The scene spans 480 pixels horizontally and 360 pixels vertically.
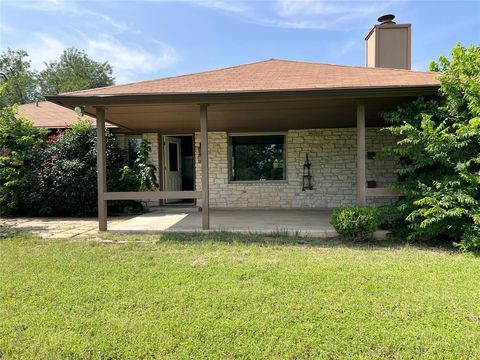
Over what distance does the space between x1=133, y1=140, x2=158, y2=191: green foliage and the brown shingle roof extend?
3.13 m

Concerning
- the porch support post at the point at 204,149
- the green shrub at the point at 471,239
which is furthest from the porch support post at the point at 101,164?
the green shrub at the point at 471,239

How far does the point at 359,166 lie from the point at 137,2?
21.4ft

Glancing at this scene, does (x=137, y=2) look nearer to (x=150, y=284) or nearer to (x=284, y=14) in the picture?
(x=284, y=14)

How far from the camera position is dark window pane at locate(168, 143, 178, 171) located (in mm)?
10461

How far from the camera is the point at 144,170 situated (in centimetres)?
903

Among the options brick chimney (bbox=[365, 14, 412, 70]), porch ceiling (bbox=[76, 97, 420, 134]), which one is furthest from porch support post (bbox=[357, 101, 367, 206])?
brick chimney (bbox=[365, 14, 412, 70])

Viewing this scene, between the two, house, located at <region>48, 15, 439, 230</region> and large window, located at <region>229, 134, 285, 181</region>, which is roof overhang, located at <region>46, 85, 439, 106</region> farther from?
large window, located at <region>229, 134, 285, 181</region>

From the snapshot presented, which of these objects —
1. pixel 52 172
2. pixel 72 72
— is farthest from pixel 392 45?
pixel 72 72

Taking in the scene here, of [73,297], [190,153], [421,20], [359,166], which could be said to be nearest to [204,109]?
[359,166]

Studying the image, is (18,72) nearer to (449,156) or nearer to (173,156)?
(173,156)

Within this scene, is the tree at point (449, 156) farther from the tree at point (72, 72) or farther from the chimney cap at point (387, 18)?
the tree at point (72, 72)

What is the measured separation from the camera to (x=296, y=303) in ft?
9.41

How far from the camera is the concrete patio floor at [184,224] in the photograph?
6.00 metres

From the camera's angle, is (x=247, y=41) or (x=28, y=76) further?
(x=28, y=76)
